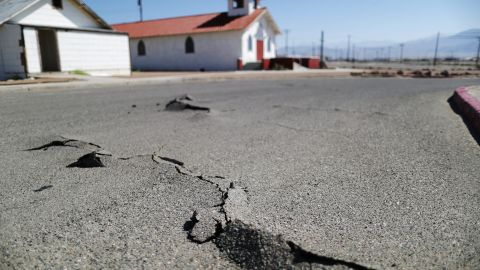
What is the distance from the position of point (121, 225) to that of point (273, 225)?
3.91 feet

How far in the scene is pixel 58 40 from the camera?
20.2 meters

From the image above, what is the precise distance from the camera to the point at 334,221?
2.96 m

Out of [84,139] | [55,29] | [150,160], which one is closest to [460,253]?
[150,160]

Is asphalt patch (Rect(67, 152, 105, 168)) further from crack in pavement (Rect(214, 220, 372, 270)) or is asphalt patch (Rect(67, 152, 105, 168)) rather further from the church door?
the church door

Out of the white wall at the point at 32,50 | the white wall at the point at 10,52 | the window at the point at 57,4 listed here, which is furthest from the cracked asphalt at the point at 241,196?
the window at the point at 57,4

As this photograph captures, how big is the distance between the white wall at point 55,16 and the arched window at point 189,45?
11.5 metres

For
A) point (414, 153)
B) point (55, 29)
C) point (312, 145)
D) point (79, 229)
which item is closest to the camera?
point (79, 229)

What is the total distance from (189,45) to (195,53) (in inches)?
42.8

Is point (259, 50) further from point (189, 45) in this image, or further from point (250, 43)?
point (189, 45)

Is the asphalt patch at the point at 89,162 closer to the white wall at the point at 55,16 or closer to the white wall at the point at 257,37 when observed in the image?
the white wall at the point at 55,16

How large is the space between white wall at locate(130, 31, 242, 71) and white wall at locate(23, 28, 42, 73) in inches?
635

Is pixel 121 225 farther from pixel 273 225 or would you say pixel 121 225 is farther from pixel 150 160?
pixel 150 160

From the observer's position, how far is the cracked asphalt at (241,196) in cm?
251

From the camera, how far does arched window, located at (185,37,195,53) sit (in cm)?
3397
